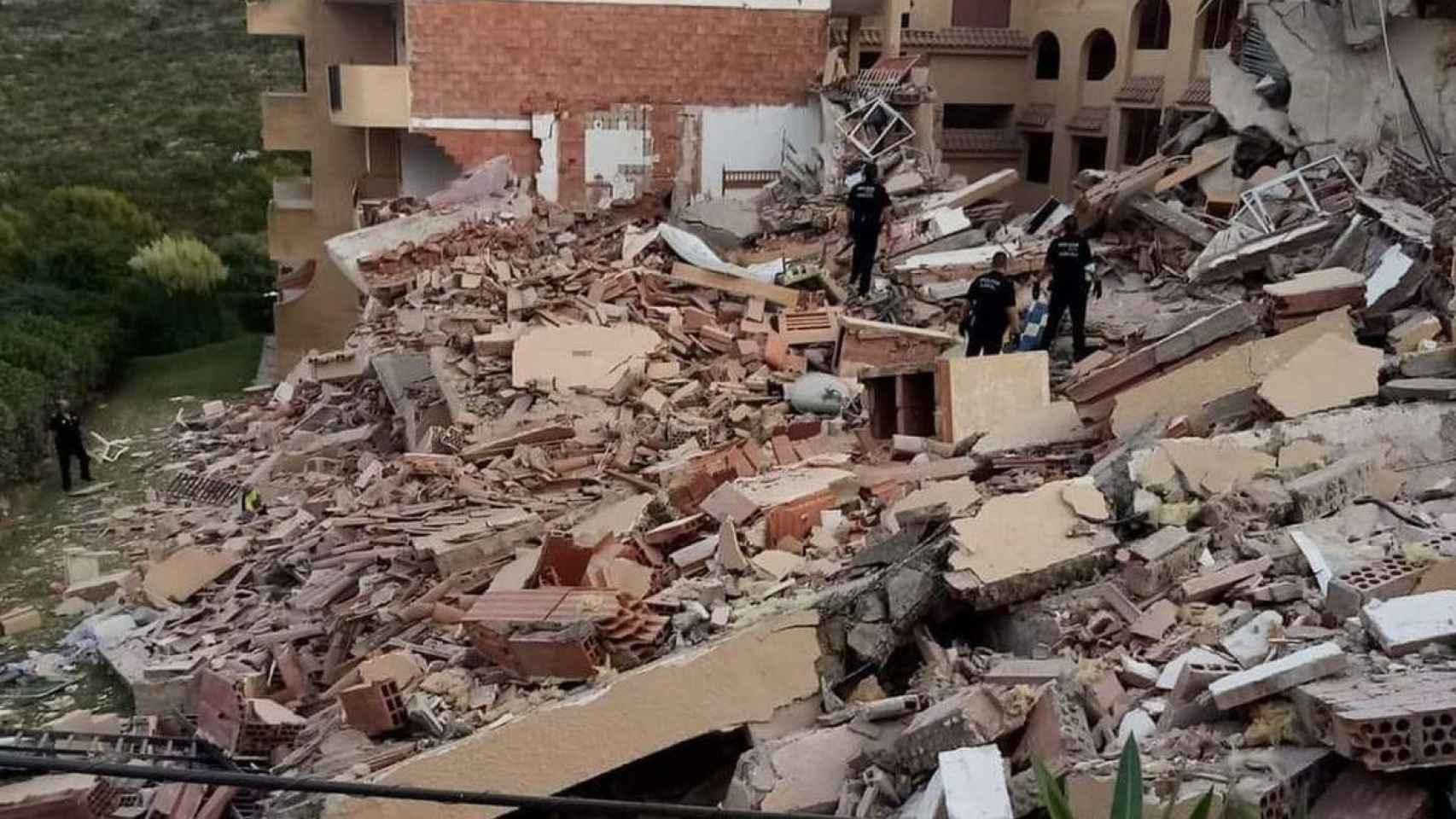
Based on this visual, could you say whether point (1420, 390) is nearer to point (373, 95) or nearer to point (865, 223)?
point (865, 223)

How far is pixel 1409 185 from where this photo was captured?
1144 centimetres

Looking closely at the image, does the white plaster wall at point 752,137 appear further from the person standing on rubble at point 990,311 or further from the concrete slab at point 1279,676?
the concrete slab at point 1279,676

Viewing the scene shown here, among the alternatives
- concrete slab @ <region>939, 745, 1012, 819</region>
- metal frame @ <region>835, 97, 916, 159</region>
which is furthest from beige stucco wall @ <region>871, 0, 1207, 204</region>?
concrete slab @ <region>939, 745, 1012, 819</region>

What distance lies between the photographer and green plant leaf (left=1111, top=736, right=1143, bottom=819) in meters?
3.65

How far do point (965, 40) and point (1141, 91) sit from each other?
425 centimetres

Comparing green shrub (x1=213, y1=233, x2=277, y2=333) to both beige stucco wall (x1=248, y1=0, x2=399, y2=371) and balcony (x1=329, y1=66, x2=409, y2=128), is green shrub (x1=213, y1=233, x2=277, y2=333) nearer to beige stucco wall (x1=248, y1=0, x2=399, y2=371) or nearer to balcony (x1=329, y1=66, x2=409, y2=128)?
beige stucco wall (x1=248, y1=0, x2=399, y2=371)

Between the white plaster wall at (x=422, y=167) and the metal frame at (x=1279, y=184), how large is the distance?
11651 mm

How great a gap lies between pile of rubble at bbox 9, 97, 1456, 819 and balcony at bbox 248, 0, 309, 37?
25.3 feet

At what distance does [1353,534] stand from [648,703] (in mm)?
3639

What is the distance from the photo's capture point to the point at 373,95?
669 inches

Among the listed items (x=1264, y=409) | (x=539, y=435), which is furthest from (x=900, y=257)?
(x=1264, y=409)

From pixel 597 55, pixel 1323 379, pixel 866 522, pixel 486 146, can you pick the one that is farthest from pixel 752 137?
pixel 1323 379

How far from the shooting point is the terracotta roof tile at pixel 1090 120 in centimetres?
2252

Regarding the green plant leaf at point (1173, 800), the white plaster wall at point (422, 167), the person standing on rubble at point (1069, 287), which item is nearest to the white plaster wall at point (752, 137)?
the white plaster wall at point (422, 167)
